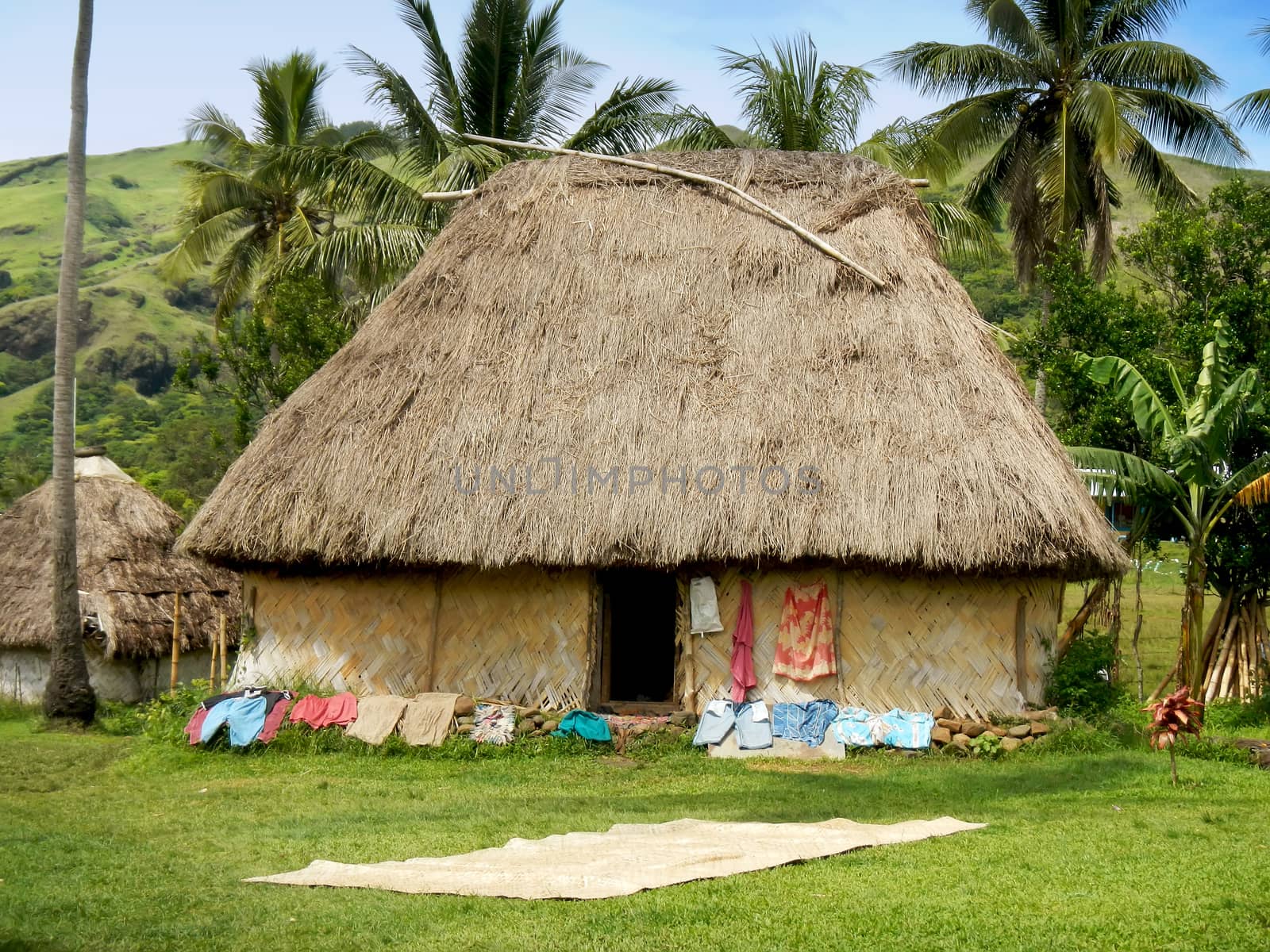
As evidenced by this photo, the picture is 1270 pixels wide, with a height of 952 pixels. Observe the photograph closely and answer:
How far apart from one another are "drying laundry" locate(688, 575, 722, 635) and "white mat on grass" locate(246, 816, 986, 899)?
130 inches

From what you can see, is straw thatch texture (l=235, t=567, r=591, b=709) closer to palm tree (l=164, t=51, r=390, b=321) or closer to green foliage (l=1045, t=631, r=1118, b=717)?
green foliage (l=1045, t=631, r=1118, b=717)

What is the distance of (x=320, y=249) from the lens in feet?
59.6

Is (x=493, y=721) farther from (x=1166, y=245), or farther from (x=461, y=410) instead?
(x=1166, y=245)

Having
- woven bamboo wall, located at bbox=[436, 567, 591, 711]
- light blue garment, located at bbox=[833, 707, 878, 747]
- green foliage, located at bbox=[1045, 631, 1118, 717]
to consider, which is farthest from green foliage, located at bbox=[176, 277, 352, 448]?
green foliage, located at bbox=[1045, 631, 1118, 717]

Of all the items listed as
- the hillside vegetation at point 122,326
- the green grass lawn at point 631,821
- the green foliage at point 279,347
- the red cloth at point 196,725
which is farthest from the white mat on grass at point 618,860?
the hillside vegetation at point 122,326

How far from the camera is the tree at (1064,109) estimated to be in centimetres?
1961

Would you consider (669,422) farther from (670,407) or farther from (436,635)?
(436,635)

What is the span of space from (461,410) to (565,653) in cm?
257

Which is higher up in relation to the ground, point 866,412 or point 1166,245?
point 1166,245

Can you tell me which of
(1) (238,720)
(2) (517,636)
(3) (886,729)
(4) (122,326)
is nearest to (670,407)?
(2) (517,636)

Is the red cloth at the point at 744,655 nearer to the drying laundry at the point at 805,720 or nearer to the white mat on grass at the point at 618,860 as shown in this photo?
the drying laundry at the point at 805,720

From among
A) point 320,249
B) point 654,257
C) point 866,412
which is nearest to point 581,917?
point 866,412

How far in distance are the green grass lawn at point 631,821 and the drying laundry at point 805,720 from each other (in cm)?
40

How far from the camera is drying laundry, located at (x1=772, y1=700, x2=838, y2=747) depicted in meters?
10.6
